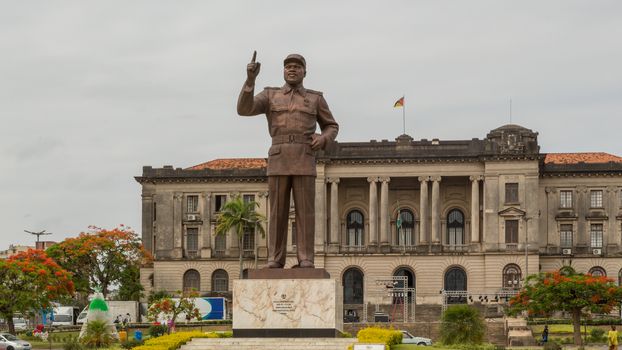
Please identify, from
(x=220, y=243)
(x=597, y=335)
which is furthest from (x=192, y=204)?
(x=597, y=335)

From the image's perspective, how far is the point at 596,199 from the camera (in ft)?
311

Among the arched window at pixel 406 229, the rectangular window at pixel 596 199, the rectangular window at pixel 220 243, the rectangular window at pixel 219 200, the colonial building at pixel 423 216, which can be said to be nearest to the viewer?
the colonial building at pixel 423 216

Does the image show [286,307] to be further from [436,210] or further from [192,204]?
[192,204]

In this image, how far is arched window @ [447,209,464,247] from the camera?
9538cm

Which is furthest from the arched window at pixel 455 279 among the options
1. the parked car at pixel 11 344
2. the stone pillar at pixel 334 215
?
the parked car at pixel 11 344

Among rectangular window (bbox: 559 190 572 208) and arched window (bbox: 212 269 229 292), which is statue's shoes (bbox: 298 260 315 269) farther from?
rectangular window (bbox: 559 190 572 208)

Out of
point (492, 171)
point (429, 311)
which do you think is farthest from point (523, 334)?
point (492, 171)

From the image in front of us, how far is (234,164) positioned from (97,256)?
1486cm

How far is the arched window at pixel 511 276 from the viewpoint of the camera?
297 feet

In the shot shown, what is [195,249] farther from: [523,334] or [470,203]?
[523,334]

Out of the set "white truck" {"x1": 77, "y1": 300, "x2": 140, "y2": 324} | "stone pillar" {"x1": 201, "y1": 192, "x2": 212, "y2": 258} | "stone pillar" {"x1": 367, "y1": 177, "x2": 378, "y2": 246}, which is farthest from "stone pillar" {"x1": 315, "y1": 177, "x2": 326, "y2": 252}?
"white truck" {"x1": 77, "y1": 300, "x2": 140, "y2": 324}

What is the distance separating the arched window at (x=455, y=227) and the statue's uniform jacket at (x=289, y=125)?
6807 centimetres

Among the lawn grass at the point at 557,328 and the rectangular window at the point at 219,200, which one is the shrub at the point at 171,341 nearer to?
the lawn grass at the point at 557,328

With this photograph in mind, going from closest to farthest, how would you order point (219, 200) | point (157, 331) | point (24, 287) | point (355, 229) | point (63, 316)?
point (24, 287) → point (157, 331) → point (63, 316) → point (355, 229) → point (219, 200)
